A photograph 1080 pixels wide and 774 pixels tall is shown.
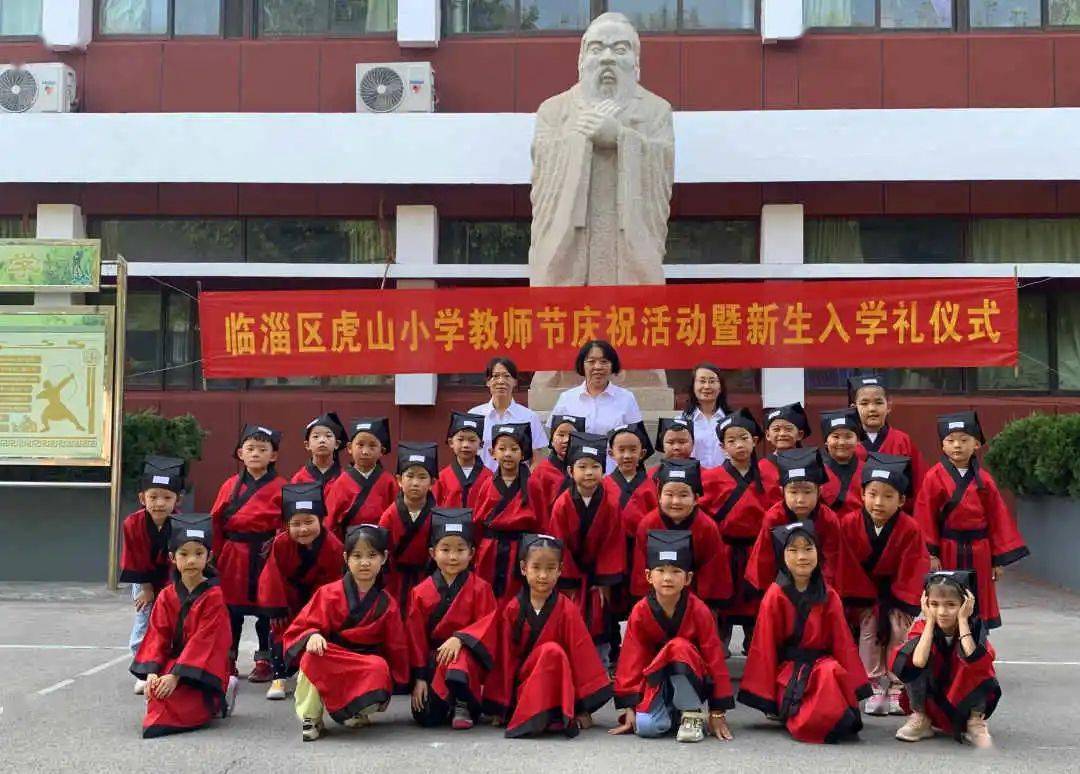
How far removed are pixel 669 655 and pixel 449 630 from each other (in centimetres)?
97

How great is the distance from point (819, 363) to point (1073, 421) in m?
2.02

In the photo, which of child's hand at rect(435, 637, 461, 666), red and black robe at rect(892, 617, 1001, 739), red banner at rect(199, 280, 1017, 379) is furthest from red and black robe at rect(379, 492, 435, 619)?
red banner at rect(199, 280, 1017, 379)

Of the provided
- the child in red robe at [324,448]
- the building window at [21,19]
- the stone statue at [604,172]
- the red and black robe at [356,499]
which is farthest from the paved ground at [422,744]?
the building window at [21,19]

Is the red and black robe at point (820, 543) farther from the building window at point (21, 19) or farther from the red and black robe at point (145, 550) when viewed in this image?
the building window at point (21, 19)

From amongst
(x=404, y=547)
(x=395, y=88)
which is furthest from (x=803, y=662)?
(x=395, y=88)

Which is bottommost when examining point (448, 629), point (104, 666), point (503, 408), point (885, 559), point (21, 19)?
point (104, 666)

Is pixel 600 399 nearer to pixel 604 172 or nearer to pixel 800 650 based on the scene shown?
pixel 604 172

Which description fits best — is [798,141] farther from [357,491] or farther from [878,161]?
[357,491]

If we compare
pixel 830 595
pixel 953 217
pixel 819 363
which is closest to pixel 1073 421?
pixel 819 363

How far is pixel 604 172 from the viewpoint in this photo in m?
9.59

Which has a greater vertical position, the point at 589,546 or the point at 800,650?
the point at 589,546

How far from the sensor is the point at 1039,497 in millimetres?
10719

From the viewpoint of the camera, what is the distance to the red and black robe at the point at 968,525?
637 centimetres

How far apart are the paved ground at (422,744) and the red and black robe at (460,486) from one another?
1.03 m
